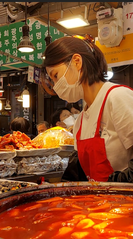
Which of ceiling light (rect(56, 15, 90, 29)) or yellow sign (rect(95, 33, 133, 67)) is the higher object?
ceiling light (rect(56, 15, 90, 29))

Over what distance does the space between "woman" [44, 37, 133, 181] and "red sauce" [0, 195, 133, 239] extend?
2.15 feet

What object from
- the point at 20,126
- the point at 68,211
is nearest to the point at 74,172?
the point at 68,211

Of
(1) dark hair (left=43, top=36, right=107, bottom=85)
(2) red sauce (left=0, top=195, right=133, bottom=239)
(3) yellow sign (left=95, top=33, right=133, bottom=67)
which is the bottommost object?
(2) red sauce (left=0, top=195, right=133, bottom=239)

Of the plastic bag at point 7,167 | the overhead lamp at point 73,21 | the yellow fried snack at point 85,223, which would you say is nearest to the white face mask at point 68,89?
the plastic bag at point 7,167

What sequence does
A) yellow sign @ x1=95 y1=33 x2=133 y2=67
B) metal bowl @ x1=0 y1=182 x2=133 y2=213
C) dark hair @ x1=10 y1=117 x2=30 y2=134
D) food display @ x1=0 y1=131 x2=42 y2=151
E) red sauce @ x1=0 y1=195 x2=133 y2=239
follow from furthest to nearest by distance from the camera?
yellow sign @ x1=95 y1=33 x2=133 y2=67
dark hair @ x1=10 y1=117 x2=30 y2=134
food display @ x1=0 y1=131 x2=42 y2=151
metal bowl @ x1=0 y1=182 x2=133 y2=213
red sauce @ x1=0 y1=195 x2=133 y2=239

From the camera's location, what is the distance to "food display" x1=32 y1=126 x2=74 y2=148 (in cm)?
255

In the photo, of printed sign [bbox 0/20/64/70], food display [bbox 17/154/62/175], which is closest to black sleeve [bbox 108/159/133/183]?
food display [bbox 17/154/62/175]

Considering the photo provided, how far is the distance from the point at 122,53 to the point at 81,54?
10.7ft

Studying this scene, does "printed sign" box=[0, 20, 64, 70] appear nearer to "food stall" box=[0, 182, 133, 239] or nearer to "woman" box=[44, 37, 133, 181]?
"woman" box=[44, 37, 133, 181]

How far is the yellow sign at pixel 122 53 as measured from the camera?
4721mm

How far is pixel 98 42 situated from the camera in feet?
17.3

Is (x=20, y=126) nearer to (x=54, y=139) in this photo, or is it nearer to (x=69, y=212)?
(x=54, y=139)

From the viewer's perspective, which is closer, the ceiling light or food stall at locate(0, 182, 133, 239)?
food stall at locate(0, 182, 133, 239)

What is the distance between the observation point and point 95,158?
1648mm
